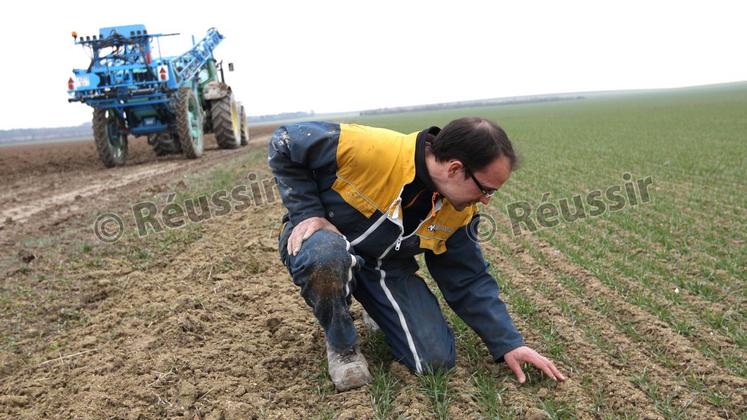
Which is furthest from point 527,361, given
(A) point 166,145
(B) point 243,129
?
(B) point 243,129

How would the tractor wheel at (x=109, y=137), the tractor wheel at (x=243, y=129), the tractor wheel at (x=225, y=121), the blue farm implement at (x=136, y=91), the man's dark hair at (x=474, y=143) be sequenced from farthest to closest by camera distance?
the tractor wheel at (x=243, y=129) < the tractor wheel at (x=225, y=121) < the tractor wheel at (x=109, y=137) < the blue farm implement at (x=136, y=91) < the man's dark hair at (x=474, y=143)

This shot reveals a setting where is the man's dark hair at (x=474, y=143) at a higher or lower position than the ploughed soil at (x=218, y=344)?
higher

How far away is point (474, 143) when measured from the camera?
2.53 metres

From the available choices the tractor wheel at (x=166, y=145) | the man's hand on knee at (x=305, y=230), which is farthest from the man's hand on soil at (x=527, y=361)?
the tractor wheel at (x=166, y=145)

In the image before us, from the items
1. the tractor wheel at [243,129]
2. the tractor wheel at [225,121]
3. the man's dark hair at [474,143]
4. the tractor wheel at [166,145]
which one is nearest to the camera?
the man's dark hair at [474,143]

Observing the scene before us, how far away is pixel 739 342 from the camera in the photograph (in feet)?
10.3

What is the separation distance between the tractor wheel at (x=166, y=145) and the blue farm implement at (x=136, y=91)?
16.7 inches

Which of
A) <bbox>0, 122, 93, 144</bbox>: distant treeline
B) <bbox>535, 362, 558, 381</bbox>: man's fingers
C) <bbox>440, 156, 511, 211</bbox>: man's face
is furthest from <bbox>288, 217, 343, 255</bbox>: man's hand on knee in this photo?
<bbox>0, 122, 93, 144</bbox>: distant treeline

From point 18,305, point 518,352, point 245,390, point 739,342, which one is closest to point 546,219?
point 739,342

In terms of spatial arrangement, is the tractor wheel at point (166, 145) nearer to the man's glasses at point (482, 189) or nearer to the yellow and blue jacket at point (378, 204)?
the yellow and blue jacket at point (378, 204)

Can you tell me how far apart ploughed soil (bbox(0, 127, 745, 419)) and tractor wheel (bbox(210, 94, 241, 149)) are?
29.5ft

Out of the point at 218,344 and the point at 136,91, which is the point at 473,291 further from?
the point at 136,91

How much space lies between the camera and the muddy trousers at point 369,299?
2672 millimetres

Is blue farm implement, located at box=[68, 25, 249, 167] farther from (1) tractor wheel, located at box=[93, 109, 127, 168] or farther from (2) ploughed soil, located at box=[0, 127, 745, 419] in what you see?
(2) ploughed soil, located at box=[0, 127, 745, 419]
